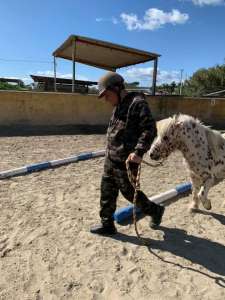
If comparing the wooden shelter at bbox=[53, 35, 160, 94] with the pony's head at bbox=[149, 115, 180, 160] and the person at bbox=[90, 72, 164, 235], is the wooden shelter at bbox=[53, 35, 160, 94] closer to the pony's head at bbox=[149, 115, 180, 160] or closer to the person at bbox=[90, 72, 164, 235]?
the pony's head at bbox=[149, 115, 180, 160]

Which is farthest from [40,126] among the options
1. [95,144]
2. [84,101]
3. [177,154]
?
[177,154]

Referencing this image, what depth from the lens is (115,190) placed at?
3.39 meters

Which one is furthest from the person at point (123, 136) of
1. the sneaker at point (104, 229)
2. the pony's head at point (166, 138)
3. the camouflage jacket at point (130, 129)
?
the pony's head at point (166, 138)

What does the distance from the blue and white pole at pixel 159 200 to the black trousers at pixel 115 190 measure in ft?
1.25

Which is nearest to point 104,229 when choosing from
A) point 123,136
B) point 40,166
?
point 123,136

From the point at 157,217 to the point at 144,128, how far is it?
111 cm

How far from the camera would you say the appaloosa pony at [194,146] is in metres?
3.65

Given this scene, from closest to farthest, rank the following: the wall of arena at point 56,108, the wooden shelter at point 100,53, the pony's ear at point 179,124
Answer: the pony's ear at point 179,124
the wall of arena at point 56,108
the wooden shelter at point 100,53

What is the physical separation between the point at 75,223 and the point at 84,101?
8.35m

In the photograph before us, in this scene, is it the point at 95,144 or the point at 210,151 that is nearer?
the point at 210,151

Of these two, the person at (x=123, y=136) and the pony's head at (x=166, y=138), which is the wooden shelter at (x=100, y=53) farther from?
the person at (x=123, y=136)

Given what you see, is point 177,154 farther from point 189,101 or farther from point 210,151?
point 189,101

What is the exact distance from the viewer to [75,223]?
12.3ft

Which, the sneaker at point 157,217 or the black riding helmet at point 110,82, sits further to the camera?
the sneaker at point 157,217
